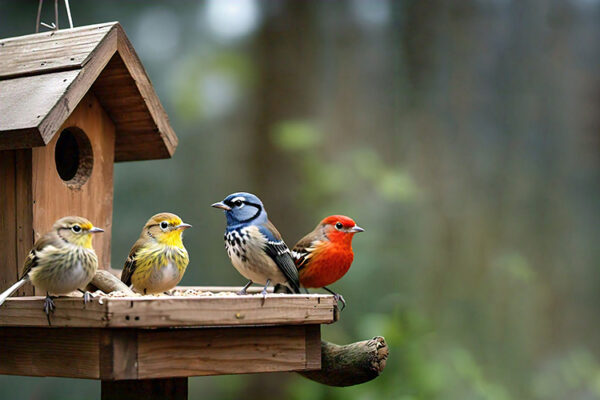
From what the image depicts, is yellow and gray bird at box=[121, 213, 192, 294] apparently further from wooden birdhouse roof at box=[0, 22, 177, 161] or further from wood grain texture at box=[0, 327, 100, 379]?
wooden birdhouse roof at box=[0, 22, 177, 161]

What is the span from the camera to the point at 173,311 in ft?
8.50

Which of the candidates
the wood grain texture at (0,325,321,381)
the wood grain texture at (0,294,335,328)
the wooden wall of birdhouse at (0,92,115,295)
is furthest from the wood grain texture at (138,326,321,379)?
the wooden wall of birdhouse at (0,92,115,295)

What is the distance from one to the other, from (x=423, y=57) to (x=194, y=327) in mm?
4249

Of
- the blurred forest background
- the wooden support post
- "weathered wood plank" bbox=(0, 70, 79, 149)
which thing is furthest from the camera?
the blurred forest background

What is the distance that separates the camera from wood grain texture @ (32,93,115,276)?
10.9 feet

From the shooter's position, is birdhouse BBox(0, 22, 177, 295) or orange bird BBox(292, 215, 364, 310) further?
orange bird BBox(292, 215, 364, 310)

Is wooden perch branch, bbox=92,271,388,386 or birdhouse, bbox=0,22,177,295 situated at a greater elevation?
birdhouse, bbox=0,22,177,295

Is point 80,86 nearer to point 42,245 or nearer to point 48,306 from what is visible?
point 42,245

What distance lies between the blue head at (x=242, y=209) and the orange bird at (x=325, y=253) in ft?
1.02

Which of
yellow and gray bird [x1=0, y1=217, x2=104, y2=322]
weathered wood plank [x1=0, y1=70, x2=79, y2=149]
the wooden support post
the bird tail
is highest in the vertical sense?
weathered wood plank [x1=0, y1=70, x2=79, y2=149]

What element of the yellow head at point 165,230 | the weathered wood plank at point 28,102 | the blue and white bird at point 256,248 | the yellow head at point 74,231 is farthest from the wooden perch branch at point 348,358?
the weathered wood plank at point 28,102

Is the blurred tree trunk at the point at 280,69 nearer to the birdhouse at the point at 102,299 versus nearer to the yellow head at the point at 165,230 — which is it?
the birdhouse at the point at 102,299

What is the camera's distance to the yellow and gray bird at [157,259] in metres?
3.25

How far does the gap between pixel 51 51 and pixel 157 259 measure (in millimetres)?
1101
